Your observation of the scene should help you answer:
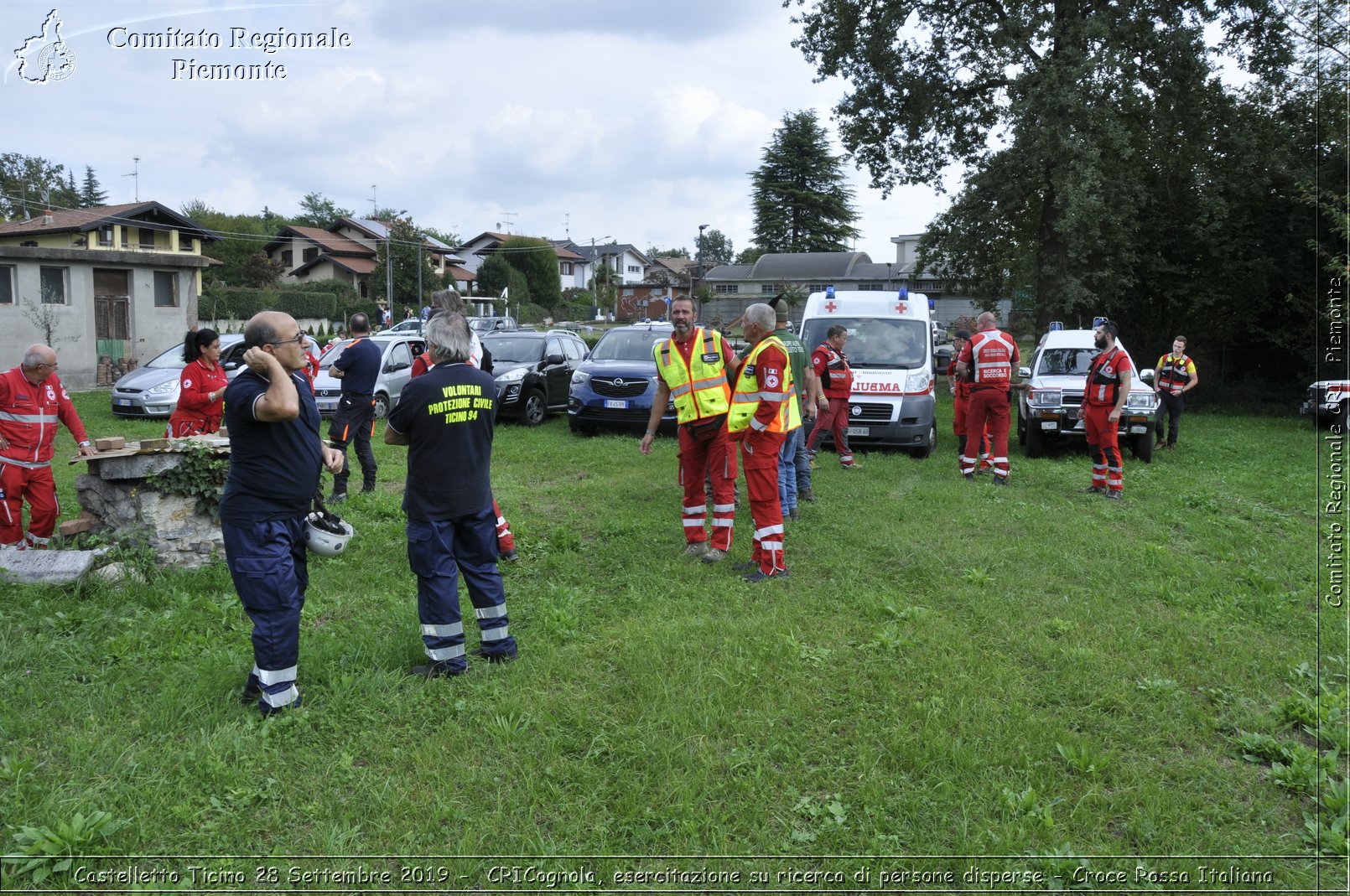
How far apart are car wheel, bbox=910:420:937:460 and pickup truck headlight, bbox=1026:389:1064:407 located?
4.89 feet

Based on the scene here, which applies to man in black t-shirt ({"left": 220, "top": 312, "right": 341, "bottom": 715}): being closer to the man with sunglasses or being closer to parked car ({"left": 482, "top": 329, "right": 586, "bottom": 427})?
the man with sunglasses

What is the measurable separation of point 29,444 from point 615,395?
26.9ft

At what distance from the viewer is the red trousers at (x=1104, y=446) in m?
9.95

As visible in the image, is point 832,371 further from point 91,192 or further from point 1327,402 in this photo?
point 91,192

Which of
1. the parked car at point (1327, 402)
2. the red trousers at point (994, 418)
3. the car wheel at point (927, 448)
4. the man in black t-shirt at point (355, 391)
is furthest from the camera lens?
the parked car at point (1327, 402)

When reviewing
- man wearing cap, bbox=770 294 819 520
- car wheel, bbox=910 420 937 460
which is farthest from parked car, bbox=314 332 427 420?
man wearing cap, bbox=770 294 819 520

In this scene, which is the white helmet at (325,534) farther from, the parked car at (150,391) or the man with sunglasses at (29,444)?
the parked car at (150,391)

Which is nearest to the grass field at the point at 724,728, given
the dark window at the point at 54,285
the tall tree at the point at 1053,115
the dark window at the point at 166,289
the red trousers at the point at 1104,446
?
the red trousers at the point at 1104,446

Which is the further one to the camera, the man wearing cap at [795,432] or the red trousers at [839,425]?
the red trousers at [839,425]

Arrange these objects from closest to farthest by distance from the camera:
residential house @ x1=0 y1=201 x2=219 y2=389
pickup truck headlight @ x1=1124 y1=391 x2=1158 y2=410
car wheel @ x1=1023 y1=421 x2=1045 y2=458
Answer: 1. pickup truck headlight @ x1=1124 y1=391 x2=1158 y2=410
2. car wheel @ x1=1023 y1=421 x2=1045 y2=458
3. residential house @ x1=0 y1=201 x2=219 y2=389

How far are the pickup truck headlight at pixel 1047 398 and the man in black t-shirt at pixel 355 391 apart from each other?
9.05m

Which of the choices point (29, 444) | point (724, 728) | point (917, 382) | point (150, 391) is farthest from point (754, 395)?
point (150, 391)

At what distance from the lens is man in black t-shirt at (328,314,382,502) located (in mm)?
9117

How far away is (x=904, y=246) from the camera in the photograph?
82250mm
